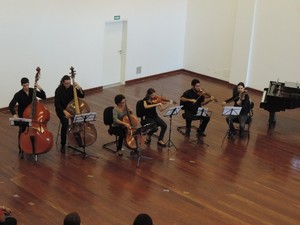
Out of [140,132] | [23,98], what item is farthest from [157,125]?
[23,98]

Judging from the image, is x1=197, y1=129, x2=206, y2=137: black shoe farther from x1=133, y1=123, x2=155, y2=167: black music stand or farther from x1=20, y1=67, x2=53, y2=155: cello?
x1=20, y1=67, x2=53, y2=155: cello

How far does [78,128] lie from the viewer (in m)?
9.41

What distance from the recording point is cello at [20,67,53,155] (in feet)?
28.8

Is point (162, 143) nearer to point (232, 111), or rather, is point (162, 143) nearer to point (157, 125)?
point (157, 125)

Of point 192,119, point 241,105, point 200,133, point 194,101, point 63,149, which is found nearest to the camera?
point 63,149

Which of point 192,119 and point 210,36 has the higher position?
point 210,36

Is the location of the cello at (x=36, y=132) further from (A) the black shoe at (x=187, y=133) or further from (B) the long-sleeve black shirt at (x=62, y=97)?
(A) the black shoe at (x=187, y=133)

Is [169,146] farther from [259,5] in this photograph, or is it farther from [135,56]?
[259,5]

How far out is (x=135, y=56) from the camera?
14805mm

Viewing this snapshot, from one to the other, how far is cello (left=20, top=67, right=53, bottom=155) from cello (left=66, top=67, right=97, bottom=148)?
1.84ft

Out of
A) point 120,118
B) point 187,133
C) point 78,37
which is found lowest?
point 187,133

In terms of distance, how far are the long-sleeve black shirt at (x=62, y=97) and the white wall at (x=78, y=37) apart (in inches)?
106

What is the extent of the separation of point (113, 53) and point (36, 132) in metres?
5.96

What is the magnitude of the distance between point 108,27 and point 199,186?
21.7ft
